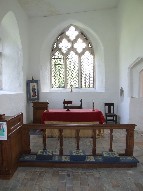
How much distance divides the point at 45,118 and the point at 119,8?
578 cm

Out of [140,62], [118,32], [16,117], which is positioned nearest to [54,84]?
[118,32]

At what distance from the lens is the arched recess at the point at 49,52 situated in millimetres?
11021

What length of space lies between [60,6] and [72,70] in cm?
318

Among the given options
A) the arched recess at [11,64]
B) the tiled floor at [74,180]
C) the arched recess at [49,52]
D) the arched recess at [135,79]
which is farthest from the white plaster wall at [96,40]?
the tiled floor at [74,180]

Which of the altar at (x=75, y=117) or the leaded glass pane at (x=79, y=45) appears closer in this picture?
the altar at (x=75, y=117)

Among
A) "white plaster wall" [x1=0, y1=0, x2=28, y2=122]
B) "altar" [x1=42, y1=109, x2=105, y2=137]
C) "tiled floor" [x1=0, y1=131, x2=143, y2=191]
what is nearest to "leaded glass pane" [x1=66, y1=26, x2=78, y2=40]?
"white plaster wall" [x1=0, y1=0, x2=28, y2=122]

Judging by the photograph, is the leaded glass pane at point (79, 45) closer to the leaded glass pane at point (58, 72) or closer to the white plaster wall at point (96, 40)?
the white plaster wall at point (96, 40)

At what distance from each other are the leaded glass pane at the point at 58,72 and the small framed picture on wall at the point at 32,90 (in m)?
1.28

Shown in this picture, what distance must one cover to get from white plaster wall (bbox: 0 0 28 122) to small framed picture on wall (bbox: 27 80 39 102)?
1.11ft

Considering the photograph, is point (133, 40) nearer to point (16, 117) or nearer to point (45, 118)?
point (45, 118)

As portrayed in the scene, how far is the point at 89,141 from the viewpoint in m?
7.39

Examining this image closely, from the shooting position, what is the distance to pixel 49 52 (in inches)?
457

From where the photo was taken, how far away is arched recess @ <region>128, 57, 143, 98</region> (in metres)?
8.72

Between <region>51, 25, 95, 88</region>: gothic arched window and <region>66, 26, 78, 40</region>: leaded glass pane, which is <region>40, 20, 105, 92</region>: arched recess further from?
<region>66, 26, 78, 40</region>: leaded glass pane
